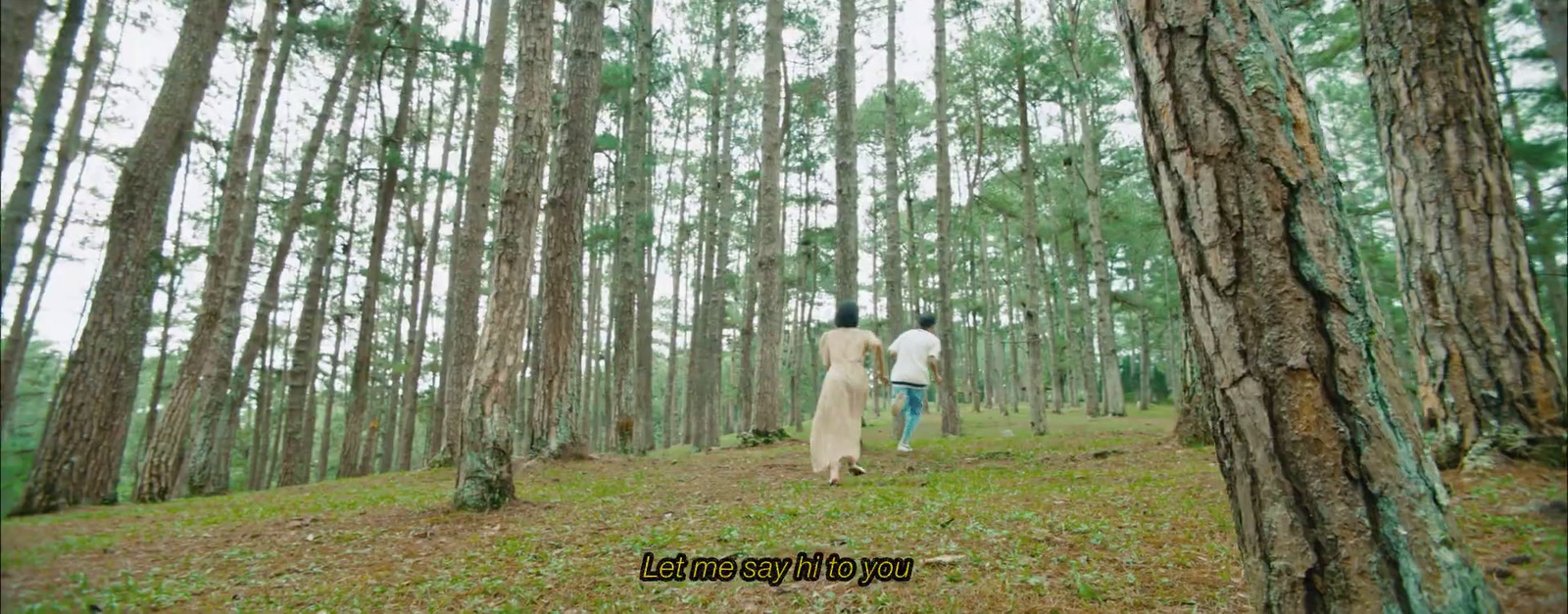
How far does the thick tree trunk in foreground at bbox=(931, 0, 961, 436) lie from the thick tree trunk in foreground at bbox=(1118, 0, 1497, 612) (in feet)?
38.3

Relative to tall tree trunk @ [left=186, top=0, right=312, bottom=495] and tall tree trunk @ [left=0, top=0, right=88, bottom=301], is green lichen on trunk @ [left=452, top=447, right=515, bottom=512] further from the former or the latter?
tall tree trunk @ [left=186, top=0, right=312, bottom=495]

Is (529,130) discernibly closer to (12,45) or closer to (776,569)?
(776,569)

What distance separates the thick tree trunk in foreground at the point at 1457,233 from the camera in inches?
129

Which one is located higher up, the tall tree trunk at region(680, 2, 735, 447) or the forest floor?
the tall tree trunk at region(680, 2, 735, 447)

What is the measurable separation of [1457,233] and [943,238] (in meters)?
10.4

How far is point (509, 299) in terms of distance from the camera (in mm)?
5973

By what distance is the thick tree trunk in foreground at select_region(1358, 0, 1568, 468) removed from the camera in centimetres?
327

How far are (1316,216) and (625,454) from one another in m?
10.3

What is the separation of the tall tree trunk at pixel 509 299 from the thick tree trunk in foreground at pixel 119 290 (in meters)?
2.90

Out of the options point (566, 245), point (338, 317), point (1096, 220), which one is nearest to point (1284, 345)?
point (566, 245)

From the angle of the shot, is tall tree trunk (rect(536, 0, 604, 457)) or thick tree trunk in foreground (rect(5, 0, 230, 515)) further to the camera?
tall tree trunk (rect(536, 0, 604, 457))

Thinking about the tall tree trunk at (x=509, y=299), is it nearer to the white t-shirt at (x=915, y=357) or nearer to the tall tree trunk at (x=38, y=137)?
the tall tree trunk at (x=38, y=137)

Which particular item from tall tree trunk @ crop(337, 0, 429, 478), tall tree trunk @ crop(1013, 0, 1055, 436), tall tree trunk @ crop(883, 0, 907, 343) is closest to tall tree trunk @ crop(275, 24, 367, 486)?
tall tree trunk @ crop(337, 0, 429, 478)

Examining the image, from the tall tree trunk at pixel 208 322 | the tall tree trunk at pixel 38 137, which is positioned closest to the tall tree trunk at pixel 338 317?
the tall tree trunk at pixel 208 322
